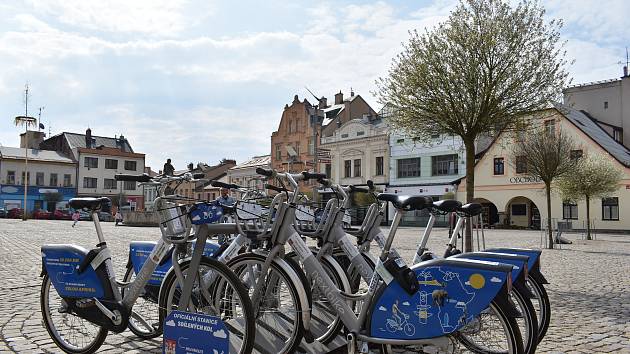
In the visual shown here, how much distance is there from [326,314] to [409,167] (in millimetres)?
41422

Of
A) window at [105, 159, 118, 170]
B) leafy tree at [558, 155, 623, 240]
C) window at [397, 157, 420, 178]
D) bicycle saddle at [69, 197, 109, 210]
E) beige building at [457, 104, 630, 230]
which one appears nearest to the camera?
bicycle saddle at [69, 197, 109, 210]

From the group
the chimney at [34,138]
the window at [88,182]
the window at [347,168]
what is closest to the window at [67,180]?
the window at [88,182]

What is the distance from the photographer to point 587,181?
926 inches

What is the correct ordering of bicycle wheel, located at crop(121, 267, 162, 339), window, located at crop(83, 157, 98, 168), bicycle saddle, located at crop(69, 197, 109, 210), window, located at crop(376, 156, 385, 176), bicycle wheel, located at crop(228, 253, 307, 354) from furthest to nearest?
window, located at crop(83, 157, 98, 168), window, located at crop(376, 156, 385, 176), bicycle wheel, located at crop(121, 267, 162, 339), bicycle saddle, located at crop(69, 197, 109, 210), bicycle wheel, located at crop(228, 253, 307, 354)

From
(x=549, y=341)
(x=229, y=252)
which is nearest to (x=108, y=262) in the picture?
(x=229, y=252)

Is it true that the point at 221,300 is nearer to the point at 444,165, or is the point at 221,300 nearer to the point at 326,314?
the point at 326,314

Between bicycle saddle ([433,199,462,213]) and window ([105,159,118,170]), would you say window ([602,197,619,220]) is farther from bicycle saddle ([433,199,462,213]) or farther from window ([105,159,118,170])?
window ([105,159,118,170])

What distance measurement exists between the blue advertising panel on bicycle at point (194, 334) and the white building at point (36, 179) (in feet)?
208

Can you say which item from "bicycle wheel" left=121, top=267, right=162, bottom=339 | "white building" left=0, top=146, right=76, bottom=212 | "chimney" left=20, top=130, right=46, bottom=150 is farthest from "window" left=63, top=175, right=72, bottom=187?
"bicycle wheel" left=121, top=267, right=162, bottom=339

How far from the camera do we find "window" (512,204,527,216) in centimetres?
3915

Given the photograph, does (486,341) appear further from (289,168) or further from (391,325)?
(289,168)

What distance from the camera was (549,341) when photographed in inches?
197

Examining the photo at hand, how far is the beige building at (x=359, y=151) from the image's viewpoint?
4684cm

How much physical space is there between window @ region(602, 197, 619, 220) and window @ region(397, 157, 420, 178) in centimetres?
1429
